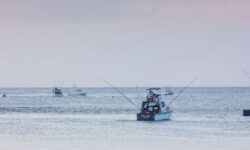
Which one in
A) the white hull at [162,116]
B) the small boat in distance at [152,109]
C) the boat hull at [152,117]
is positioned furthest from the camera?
the white hull at [162,116]

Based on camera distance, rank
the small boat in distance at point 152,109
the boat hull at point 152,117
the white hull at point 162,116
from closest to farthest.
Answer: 1. the boat hull at point 152,117
2. the small boat in distance at point 152,109
3. the white hull at point 162,116

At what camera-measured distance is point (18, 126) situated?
7681cm

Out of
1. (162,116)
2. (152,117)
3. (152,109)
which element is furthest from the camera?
(162,116)

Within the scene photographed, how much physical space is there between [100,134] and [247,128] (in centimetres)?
1607

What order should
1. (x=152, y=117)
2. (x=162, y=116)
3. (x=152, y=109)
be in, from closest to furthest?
(x=152, y=117) < (x=152, y=109) < (x=162, y=116)

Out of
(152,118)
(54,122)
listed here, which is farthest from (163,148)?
(54,122)

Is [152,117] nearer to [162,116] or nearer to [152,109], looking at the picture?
[152,109]

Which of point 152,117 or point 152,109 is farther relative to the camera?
point 152,109

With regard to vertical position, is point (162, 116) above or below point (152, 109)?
below

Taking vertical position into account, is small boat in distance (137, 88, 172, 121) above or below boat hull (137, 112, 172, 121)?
above

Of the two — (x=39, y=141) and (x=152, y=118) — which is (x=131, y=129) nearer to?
(x=152, y=118)

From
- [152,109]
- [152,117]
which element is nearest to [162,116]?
[152,109]

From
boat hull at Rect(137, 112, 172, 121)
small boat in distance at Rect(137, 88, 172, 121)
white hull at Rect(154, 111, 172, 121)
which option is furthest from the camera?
white hull at Rect(154, 111, 172, 121)

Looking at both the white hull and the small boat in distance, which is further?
the white hull
